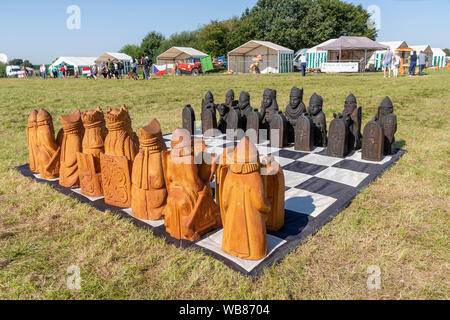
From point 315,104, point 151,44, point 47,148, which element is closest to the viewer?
point 47,148

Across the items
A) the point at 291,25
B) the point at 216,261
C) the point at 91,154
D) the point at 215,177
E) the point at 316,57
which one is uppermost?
the point at 291,25

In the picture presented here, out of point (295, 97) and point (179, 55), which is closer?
point (295, 97)

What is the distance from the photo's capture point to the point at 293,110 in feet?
15.6

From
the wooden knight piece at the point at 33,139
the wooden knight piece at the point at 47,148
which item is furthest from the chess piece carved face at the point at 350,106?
the wooden knight piece at the point at 33,139

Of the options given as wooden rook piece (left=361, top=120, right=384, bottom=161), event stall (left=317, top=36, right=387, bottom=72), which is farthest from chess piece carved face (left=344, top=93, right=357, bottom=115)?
event stall (left=317, top=36, right=387, bottom=72)

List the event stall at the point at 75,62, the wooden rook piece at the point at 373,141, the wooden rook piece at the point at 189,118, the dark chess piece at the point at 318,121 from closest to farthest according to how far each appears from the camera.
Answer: the wooden rook piece at the point at 373,141 < the dark chess piece at the point at 318,121 < the wooden rook piece at the point at 189,118 < the event stall at the point at 75,62

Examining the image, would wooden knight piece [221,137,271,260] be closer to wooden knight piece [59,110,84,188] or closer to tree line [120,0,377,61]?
wooden knight piece [59,110,84,188]

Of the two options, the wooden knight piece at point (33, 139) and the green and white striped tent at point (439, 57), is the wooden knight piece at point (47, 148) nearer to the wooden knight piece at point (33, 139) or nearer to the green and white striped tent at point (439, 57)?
the wooden knight piece at point (33, 139)

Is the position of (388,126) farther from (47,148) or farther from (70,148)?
(47,148)

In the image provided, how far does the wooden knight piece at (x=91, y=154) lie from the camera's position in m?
2.87

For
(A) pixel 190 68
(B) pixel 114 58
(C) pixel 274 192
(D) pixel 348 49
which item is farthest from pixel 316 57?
(C) pixel 274 192

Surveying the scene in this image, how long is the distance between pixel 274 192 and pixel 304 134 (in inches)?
85.7

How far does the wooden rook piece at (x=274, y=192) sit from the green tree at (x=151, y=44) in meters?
46.8

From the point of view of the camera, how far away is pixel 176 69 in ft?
78.1
